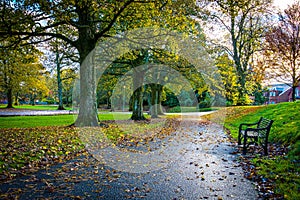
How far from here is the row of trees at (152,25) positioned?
9.80 metres

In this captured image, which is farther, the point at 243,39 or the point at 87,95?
the point at 243,39

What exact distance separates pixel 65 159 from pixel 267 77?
2045 cm

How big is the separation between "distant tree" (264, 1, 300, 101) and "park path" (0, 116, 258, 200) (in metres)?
16.5

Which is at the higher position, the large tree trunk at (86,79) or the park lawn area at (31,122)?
the large tree trunk at (86,79)

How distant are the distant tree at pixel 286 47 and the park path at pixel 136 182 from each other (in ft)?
54.1

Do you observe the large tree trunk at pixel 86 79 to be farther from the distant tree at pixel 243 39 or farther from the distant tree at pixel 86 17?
the distant tree at pixel 243 39

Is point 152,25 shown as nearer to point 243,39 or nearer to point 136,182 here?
point 136,182

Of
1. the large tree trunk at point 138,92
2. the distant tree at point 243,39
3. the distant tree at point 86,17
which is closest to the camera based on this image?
the distant tree at point 86,17

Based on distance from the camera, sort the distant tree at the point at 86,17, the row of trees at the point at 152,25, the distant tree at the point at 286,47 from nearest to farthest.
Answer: the distant tree at the point at 86,17 → the row of trees at the point at 152,25 → the distant tree at the point at 286,47

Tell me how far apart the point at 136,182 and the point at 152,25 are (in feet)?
30.9

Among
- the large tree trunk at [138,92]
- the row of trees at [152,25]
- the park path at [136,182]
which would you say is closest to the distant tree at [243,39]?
the row of trees at [152,25]

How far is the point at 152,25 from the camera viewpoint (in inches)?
486

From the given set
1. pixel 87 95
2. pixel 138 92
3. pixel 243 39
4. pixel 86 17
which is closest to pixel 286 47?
pixel 243 39

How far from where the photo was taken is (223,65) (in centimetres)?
1819
